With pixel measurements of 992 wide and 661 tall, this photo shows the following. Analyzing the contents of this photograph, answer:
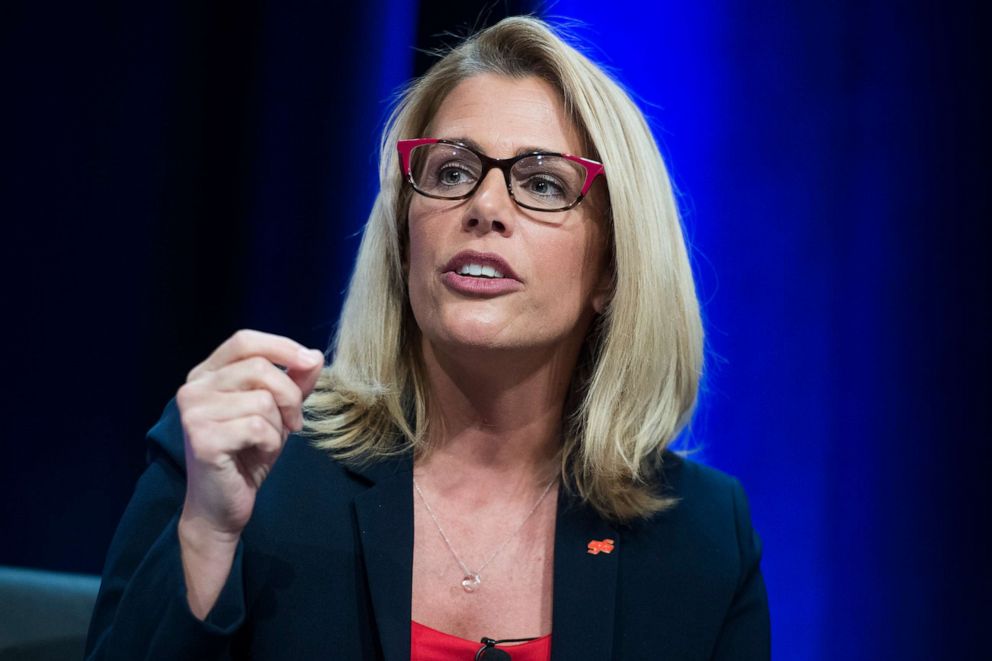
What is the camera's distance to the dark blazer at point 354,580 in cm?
130

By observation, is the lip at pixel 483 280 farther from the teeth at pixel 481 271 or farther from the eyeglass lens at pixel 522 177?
the eyeglass lens at pixel 522 177

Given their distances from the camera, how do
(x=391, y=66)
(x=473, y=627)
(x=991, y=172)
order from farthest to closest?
1. (x=391, y=66)
2. (x=991, y=172)
3. (x=473, y=627)

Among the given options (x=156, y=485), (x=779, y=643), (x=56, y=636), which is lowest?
(x=779, y=643)

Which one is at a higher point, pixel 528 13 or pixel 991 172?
pixel 528 13

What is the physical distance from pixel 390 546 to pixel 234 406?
43cm

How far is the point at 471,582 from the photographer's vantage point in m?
1.61

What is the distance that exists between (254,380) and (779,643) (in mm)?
1579

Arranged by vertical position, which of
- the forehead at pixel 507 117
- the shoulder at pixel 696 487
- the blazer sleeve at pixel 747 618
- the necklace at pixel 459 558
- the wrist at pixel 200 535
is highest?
the forehead at pixel 507 117

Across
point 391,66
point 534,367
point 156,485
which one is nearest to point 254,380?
point 156,485

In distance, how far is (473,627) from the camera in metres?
1.55

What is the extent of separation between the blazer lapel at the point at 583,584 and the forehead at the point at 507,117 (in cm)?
60

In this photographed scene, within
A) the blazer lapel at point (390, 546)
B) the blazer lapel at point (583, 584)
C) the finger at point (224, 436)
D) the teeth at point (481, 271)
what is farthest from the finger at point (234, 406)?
the blazer lapel at point (583, 584)

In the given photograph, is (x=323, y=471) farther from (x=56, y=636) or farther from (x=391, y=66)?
(x=391, y=66)

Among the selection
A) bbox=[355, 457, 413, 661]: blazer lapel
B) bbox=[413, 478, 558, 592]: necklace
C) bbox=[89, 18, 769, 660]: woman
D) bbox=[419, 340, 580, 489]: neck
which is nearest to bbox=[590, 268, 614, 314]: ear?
bbox=[89, 18, 769, 660]: woman
